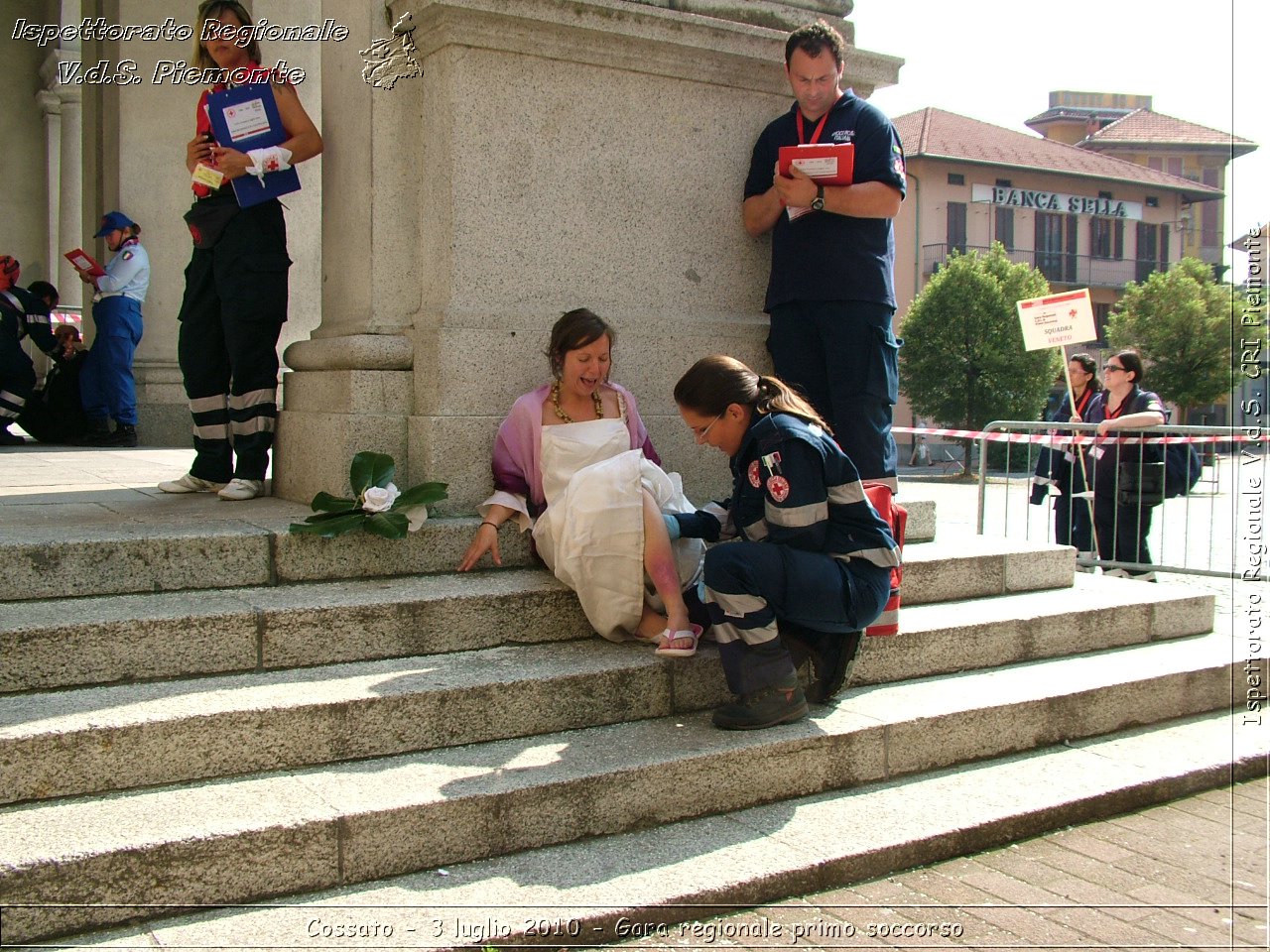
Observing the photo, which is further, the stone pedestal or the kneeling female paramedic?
the stone pedestal

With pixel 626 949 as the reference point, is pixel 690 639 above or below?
above

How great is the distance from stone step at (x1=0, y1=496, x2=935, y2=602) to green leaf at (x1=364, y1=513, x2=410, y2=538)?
82 millimetres

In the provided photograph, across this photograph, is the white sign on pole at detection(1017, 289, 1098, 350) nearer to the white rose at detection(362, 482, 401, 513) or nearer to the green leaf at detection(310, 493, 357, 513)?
the white rose at detection(362, 482, 401, 513)

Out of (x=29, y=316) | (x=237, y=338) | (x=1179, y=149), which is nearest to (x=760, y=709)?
(x=237, y=338)

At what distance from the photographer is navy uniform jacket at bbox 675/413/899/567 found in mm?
3908

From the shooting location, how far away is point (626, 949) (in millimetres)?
2998

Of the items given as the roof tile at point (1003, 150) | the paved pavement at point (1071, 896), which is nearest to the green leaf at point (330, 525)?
the paved pavement at point (1071, 896)

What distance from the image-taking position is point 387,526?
13.9 feet

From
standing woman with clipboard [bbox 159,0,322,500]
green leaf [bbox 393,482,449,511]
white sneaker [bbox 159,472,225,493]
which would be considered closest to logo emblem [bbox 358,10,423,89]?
standing woman with clipboard [bbox 159,0,322,500]

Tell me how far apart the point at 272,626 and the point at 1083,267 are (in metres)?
51.3

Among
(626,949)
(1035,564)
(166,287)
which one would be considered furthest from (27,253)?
(626,949)

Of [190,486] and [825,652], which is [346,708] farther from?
[190,486]

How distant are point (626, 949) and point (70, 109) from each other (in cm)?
1586

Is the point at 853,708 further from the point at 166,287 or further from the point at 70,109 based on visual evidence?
the point at 70,109
